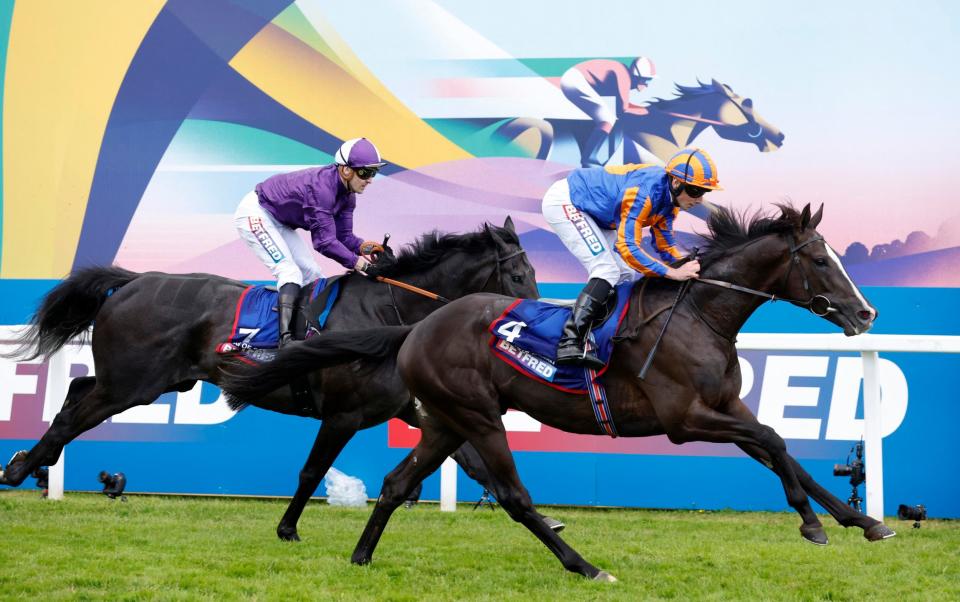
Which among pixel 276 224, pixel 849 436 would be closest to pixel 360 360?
pixel 276 224

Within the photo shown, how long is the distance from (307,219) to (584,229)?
175 centimetres

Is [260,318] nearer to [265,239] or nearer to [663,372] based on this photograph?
[265,239]

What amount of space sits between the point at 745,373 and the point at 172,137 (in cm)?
450

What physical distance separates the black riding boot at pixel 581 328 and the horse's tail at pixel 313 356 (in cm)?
86

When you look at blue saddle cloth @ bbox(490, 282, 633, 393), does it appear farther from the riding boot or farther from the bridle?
the riding boot

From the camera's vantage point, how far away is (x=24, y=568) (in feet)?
16.3

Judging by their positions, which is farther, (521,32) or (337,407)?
(521,32)

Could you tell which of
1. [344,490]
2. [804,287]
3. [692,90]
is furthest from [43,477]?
[804,287]

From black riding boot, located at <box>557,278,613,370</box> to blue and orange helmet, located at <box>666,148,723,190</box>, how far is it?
0.63 meters

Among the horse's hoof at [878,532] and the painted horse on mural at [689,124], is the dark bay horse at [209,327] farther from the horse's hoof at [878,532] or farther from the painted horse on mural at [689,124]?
the horse's hoof at [878,532]

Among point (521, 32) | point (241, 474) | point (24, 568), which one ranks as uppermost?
point (521, 32)

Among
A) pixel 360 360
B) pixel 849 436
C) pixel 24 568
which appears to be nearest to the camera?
pixel 24 568

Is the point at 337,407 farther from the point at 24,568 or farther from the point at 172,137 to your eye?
the point at 172,137

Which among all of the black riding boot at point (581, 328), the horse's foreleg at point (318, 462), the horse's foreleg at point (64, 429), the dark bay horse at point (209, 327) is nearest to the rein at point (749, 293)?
the black riding boot at point (581, 328)
